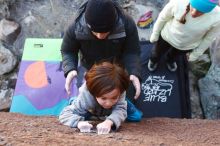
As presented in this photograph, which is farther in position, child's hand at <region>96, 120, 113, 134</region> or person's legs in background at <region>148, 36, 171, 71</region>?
person's legs in background at <region>148, 36, 171, 71</region>

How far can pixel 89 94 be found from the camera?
221 centimetres

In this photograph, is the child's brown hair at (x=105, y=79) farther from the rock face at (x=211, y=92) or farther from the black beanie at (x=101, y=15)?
the rock face at (x=211, y=92)

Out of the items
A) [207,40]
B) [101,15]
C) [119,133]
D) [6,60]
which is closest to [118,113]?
[119,133]

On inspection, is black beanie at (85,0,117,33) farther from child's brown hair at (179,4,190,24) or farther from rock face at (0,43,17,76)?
rock face at (0,43,17,76)

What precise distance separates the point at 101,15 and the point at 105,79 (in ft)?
1.16

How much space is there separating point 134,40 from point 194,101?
1241 mm

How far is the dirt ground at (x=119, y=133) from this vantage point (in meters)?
1.89

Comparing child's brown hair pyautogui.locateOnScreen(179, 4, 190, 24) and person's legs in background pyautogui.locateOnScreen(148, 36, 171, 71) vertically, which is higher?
child's brown hair pyautogui.locateOnScreen(179, 4, 190, 24)

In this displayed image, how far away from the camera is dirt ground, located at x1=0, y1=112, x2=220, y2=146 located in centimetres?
189

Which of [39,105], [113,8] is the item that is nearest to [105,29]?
[113,8]

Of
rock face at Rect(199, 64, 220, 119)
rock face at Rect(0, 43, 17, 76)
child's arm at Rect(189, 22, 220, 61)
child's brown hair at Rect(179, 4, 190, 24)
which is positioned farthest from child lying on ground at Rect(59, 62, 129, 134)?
rock face at Rect(0, 43, 17, 76)

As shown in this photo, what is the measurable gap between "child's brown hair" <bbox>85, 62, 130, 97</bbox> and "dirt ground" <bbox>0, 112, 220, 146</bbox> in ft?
0.66

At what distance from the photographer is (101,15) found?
2250 millimetres

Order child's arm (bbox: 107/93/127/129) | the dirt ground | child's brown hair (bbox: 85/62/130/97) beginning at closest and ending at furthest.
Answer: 1. the dirt ground
2. child's brown hair (bbox: 85/62/130/97)
3. child's arm (bbox: 107/93/127/129)
